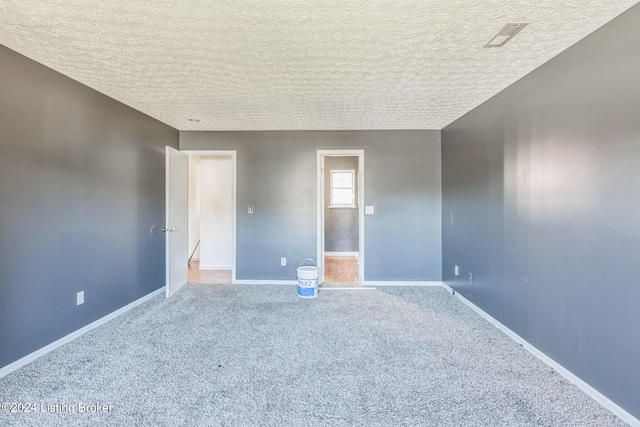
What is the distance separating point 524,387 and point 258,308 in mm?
2561

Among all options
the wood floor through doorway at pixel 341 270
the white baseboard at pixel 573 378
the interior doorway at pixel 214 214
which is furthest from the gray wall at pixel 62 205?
the white baseboard at pixel 573 378

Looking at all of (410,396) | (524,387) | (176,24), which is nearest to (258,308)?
(410,396)

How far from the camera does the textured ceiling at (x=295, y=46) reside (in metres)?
1.49

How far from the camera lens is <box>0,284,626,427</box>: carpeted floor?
1.54 m

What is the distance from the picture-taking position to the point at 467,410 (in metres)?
1.58

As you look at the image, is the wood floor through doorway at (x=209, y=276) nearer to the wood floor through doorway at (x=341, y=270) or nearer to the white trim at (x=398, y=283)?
the wood floor through doorway at (x=341, y=270)

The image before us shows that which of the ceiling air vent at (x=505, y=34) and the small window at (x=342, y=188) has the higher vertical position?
the ceiling air vent at (x=505, y=34)

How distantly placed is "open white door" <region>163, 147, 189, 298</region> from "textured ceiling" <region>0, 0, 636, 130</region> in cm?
89

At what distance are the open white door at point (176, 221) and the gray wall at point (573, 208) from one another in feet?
12.7

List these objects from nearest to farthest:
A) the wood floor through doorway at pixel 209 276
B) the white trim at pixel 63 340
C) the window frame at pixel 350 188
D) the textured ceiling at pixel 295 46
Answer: the textured ceiling at pixel 295 46 < the white trim at pixel 63 340 < the wood floor through doorway at pixel 209 276 < the window frame at pixel 350 188

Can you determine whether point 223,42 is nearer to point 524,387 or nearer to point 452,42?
point 452,42

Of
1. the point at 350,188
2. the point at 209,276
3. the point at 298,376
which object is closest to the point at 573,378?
the point at 298,376

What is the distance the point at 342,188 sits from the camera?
637 cm

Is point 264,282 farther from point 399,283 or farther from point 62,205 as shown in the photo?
point 62,205
